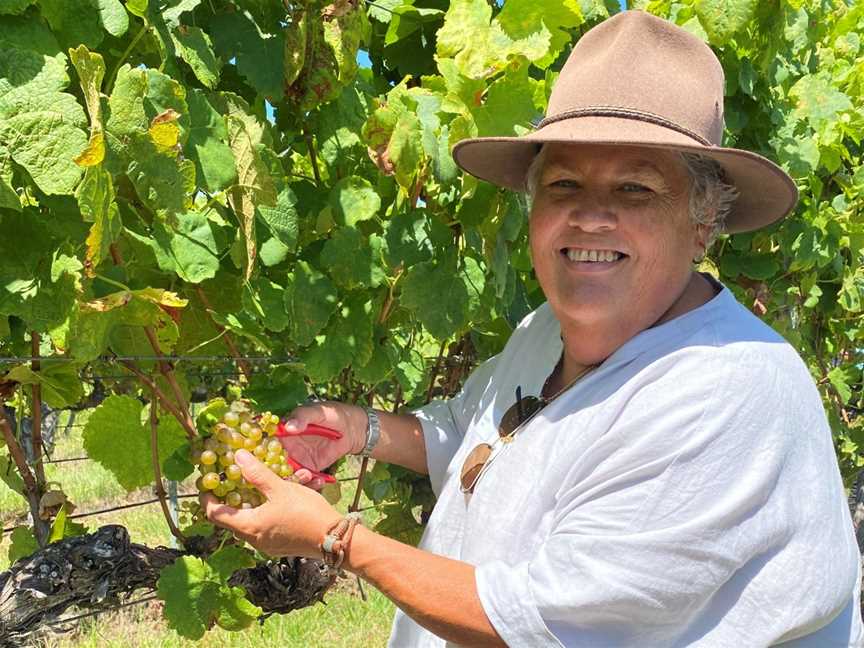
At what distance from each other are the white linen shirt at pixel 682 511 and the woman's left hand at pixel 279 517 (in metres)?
0.25

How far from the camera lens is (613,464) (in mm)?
1410

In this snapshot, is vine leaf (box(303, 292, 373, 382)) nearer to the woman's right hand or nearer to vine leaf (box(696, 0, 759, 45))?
the woman's right hand

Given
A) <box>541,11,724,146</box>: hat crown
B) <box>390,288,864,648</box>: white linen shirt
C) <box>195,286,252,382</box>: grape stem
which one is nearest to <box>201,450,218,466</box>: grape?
<box>195,286,252,382</box>: grape stem

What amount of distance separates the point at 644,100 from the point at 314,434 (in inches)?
32.3

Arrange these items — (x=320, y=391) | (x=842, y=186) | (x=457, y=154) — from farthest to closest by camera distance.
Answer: (x=842, y=186)
(x=320, y=391)
(x=457, y=154)

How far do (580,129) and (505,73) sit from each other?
0.77 ft

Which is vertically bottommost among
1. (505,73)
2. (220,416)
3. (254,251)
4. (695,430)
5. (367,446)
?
(367,446)

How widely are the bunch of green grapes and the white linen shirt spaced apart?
35 cm

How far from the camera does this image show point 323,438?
188cm

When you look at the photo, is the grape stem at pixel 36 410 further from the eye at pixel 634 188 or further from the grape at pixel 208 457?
the eye at pixel 634 188

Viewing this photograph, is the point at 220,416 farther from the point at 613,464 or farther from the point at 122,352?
the point at 613,464

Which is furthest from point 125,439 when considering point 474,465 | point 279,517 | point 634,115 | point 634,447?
point 634,115

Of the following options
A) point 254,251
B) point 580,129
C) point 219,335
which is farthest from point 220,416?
point 580,129

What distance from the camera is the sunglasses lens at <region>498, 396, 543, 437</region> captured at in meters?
1.75
